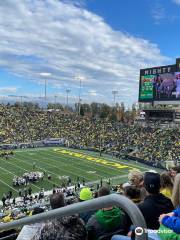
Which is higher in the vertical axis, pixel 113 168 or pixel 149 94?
pixel 149 94

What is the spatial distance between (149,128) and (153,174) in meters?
51.2

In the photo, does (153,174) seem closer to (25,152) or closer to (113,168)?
(113,168)

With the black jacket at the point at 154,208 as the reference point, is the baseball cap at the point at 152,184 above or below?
above

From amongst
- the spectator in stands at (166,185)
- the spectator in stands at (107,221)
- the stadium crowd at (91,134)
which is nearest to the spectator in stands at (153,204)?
the spectator in stands at (107,221)

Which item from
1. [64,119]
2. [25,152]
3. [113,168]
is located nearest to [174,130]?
[113,168]

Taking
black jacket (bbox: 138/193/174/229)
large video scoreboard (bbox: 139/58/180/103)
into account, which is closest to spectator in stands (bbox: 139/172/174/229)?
black jacket (bbox: 138/193/174/229)

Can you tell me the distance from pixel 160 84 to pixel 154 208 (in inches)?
1591

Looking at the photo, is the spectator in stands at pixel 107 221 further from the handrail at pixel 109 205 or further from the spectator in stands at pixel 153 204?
the handrail at pixel 109 205

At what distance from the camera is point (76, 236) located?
96.3 inches

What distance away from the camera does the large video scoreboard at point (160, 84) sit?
4078 centimetres

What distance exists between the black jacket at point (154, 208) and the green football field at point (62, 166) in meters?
24.9

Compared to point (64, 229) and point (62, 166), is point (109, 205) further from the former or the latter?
point (62, 166)

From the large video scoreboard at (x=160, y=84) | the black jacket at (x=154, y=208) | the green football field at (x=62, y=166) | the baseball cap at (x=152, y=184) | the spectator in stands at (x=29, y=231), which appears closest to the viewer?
the spectator in stands at (x=29, y=231)

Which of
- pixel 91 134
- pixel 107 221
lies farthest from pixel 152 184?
pixel 91 134
